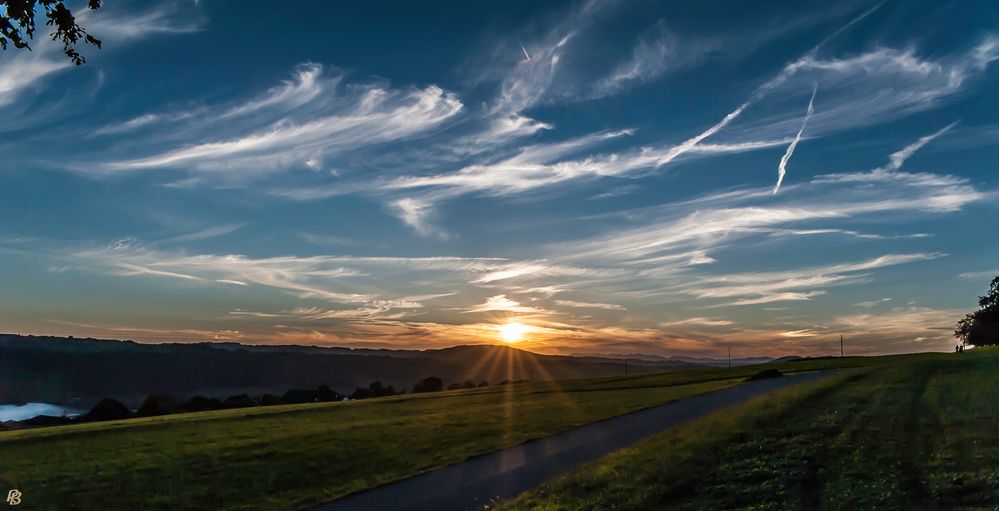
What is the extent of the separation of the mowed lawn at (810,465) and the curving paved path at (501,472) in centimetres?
129

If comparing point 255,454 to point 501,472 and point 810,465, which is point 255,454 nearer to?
point 501,472

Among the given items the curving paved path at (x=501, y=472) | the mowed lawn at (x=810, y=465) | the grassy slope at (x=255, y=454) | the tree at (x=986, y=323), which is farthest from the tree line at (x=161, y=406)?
the tree at (x=986, y=323)

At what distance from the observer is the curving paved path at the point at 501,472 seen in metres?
16.4

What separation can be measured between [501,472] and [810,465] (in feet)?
27.5

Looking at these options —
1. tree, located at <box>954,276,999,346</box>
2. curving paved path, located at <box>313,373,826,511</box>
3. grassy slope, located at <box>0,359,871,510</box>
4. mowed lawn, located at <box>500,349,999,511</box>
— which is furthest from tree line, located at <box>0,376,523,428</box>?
tree, located at <box>954,276,999,346</box>

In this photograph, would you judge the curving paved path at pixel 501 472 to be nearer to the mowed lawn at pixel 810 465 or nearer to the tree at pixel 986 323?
the mowed lawn at pixel 810 465

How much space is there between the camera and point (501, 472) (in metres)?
19.5

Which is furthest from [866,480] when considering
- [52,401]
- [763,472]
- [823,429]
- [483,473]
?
[52,401]

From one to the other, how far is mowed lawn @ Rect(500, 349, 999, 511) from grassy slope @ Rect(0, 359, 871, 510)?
681cm

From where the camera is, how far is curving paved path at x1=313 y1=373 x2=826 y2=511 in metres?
16.4

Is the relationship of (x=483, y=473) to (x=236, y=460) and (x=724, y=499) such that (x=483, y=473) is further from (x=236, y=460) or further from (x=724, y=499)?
(x=236, y=460)

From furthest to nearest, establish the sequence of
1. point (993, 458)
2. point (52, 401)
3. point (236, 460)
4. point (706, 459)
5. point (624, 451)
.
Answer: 1. point (52, 401)
2. point (236, 460)
3. point (624, 451)
4. point (706, 459)
5. point (993, 458)

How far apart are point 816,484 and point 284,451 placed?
1905 centimetres

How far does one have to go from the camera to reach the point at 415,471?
20.7m
